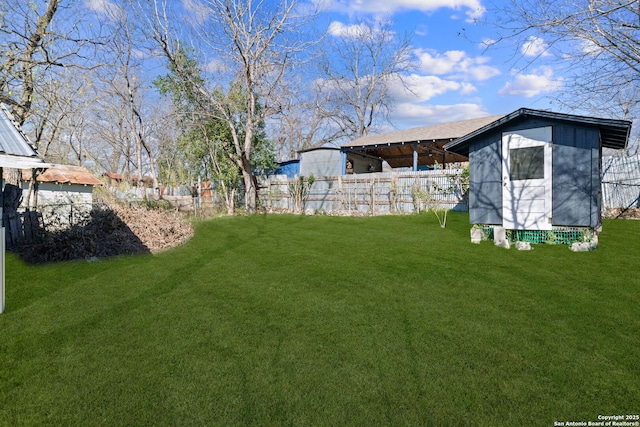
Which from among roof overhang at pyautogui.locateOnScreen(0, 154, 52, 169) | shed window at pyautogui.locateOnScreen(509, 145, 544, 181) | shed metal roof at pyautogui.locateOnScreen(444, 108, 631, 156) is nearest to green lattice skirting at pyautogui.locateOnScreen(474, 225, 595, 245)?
shed window at pyautogui.locateOnScreen(509, 145, 544, 181)

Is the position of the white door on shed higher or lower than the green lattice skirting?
higher

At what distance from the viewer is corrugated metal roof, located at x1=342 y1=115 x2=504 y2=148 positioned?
16.5m

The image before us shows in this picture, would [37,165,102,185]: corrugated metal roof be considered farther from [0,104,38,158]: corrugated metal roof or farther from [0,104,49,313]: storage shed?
[0,104,49,313]: storage shed

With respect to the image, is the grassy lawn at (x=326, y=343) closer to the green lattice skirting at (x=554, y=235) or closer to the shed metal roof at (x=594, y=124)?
the green lattice skirting at (x=554, y=235)

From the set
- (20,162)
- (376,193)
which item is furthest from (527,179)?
(20,162)

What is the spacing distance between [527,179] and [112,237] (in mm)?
9689

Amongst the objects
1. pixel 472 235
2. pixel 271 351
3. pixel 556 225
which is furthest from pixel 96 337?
pixel 556 225

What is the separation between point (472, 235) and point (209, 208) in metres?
13.1

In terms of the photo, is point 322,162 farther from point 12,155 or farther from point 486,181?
point 12,155

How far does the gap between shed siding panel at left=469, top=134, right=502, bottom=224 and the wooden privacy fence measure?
527 cm

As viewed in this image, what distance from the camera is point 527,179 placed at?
25.1 ft

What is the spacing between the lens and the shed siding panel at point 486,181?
804 centimetres

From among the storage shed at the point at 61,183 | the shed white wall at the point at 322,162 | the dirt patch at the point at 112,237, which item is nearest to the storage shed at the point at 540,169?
the dirt patch at the point at 112,237

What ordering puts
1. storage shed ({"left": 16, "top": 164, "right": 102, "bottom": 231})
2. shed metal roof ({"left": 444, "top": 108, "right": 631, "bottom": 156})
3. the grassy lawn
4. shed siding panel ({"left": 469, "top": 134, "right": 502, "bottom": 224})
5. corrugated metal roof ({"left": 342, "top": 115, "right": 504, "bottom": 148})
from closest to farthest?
the grassy lawn < shed metal roof ({"left": 444, "top": 108, "right": 631, "bottom": 156}) < shed siding panel ({"left": 469, "top": 134, "right": 502, "bottom": 224}) < storage shed ({"left": 16, "top": 164, "right": 102, "bottom": 231}) < corrugated metal roof ({"left": 342, "top": 115, "right": 504, "bottom": 148})
